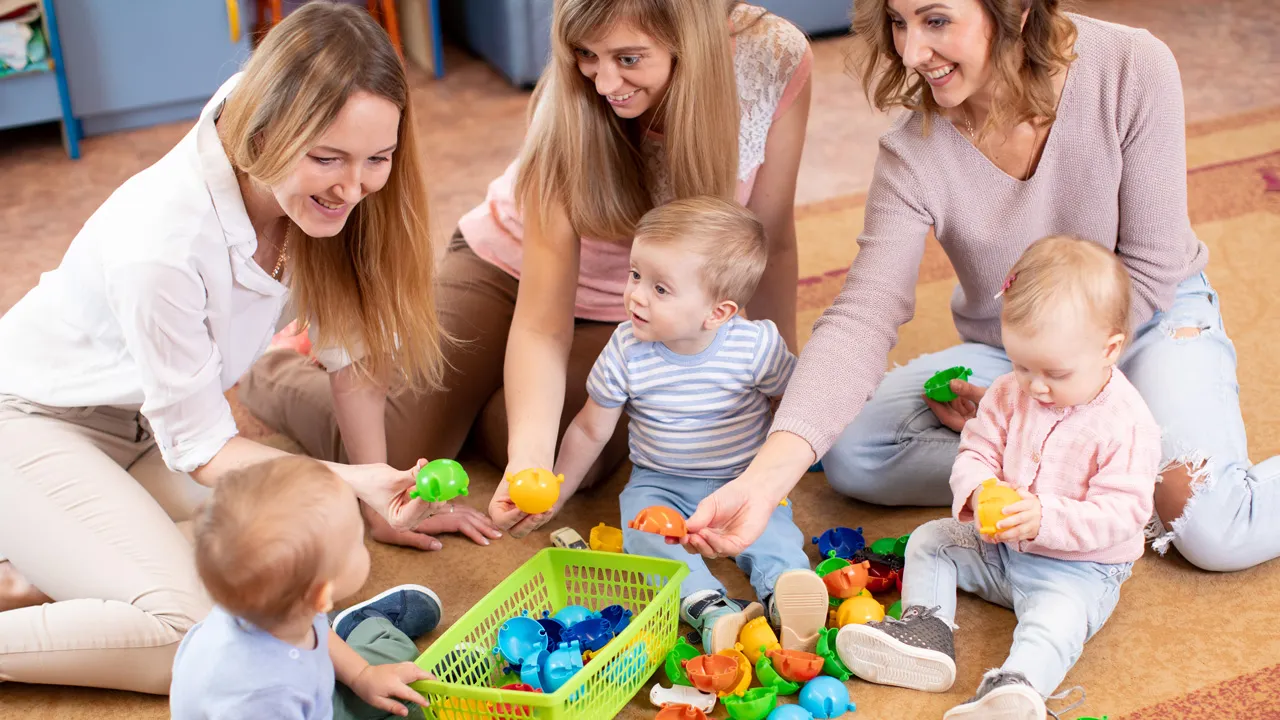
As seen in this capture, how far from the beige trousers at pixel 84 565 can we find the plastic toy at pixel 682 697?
552 mm

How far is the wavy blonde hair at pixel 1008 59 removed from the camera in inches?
63.6

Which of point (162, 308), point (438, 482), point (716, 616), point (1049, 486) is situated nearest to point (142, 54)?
point (162, 308)

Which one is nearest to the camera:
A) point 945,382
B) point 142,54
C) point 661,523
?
point 661,523

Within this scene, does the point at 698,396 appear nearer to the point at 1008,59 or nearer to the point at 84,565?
the point at 1008,59

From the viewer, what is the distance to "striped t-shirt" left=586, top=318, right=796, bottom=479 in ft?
5.83

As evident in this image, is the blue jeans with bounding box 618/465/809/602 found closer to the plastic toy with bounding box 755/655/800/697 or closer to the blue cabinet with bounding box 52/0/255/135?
the plastic toy with bounding box 755/655/800/697

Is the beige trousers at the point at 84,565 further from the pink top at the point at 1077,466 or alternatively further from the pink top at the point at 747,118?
the pink top at the point at 1077,466

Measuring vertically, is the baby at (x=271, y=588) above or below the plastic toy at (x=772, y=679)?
above

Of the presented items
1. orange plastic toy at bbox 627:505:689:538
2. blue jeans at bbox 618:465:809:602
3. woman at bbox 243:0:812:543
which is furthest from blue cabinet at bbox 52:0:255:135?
orange plastic toy at bbox 627:505:689:538

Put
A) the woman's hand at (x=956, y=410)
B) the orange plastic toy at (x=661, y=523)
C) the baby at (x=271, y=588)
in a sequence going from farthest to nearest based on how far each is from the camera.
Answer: the woman's hand at (x=956, y=410) < the orange plastic toy at (x=661, y=523) < the baby at (x=271, y=588)

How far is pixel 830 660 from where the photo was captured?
1.59m

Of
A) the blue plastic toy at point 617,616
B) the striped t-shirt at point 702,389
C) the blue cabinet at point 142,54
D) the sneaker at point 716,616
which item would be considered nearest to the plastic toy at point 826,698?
the sneaker at point 716,616

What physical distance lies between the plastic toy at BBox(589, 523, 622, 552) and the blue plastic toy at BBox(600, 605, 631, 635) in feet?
0.71

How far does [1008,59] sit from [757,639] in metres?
0.79
